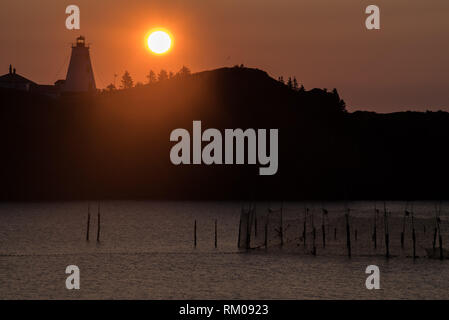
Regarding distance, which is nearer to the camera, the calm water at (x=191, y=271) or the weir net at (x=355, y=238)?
the calm water at (x=191, y=271)

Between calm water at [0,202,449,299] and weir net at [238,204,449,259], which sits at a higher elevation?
weir net at [238,204,449,259]

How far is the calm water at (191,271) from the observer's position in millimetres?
77500

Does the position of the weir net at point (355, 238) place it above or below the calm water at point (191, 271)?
above

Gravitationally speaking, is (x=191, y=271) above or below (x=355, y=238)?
below

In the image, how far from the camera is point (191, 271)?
90.2m

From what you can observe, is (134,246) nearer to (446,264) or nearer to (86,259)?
(86,259)

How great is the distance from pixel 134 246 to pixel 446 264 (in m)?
42.6

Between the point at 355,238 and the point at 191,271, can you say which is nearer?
the point at 191,271

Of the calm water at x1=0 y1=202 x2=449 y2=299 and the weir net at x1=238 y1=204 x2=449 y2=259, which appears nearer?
the calm water at x1=0 y1=202 x2=449 y2=299

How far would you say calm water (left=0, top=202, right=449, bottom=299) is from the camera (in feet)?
254

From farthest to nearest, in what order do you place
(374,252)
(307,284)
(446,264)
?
1. (374,252)
2. (446,264)
3. (307,284)
